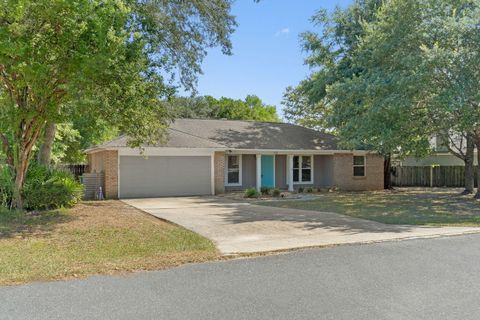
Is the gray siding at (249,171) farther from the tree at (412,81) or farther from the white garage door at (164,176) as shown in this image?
the tree at (412,81)

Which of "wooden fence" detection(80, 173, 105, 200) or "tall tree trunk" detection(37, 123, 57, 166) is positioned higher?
"tall tree trunk" detection(37, 123, 57, 166)

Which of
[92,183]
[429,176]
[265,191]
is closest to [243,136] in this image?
[265,191]

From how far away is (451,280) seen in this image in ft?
21.8

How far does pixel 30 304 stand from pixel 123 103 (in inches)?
290

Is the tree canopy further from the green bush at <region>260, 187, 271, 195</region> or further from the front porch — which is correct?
the front porch

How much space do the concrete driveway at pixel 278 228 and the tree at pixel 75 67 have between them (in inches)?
144

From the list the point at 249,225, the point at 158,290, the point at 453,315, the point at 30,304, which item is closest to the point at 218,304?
Result: the point at 158,290

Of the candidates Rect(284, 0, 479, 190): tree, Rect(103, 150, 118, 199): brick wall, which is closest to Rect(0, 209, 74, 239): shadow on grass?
Rect(103, 150, 118, 199): brick wall

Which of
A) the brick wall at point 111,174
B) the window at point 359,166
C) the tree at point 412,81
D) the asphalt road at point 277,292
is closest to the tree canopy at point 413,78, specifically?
the tree at point 412,81

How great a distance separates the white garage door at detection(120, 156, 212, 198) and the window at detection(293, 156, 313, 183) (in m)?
5.99

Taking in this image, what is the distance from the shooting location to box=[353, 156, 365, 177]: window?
88.5ft

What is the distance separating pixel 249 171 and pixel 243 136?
7.00 feet

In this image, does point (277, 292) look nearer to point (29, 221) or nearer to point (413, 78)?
point (29, 221)

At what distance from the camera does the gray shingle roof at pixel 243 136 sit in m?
23.2
